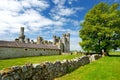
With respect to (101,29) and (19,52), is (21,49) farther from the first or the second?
(101,29)

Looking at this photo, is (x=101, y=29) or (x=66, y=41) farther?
(x=66, y=41)

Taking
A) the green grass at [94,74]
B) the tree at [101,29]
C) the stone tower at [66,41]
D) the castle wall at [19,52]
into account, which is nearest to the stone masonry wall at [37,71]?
the green grass at [94,74]

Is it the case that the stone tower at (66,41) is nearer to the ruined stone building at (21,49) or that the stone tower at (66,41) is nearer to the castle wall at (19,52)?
the ruined stone building at (21,49)

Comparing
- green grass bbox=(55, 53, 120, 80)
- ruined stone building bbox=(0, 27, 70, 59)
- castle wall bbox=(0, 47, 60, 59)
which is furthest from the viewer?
ruined stone building bbox=(0, 27, 70, 59)

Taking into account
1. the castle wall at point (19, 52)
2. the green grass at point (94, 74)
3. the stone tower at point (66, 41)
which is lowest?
the green grass at point (94, 74)

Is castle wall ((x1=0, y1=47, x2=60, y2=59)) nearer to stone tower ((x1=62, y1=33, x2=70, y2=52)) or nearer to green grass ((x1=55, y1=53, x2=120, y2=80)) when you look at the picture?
stone tower ((x1=62, y1=33, x2=70, y2=52))

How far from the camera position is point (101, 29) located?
4341cm

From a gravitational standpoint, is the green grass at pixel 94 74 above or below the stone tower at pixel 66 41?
below

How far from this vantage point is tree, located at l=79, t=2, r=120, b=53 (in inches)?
1693

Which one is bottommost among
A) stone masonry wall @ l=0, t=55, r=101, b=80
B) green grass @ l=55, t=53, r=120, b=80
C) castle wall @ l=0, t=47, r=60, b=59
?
green grass @ l=55, t=53, r=120, b=80

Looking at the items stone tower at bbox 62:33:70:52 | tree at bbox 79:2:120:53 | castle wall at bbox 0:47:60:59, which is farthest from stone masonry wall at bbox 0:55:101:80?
stone tower at bbox 62:33:70:52

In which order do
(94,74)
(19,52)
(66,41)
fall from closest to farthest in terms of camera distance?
(94,74)
(19,52)
(66,41)

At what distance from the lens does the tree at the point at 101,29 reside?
43.0 metres

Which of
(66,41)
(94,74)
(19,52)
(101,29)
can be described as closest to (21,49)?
(19,52)
